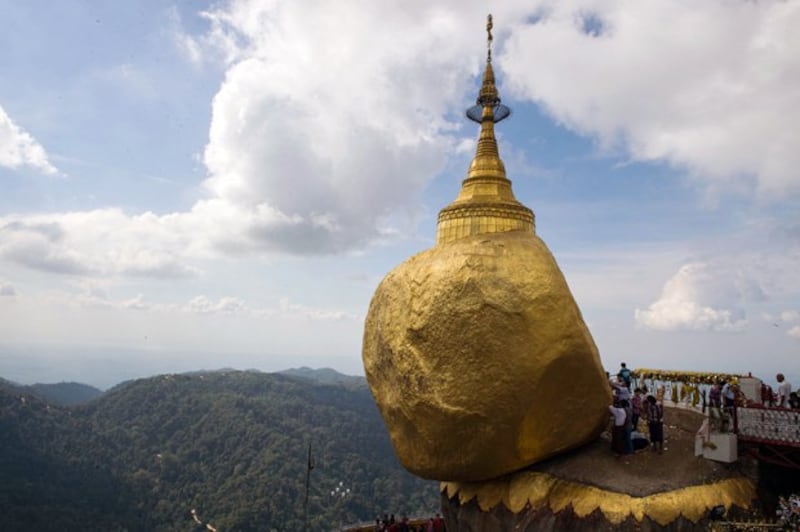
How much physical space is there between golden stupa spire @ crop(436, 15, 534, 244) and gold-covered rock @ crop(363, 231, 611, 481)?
1.46m

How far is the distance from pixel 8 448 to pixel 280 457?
1630 inches

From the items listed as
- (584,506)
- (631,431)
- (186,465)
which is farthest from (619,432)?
(186,465)

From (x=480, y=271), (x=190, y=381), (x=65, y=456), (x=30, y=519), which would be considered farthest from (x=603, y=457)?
(x=190, y=381)

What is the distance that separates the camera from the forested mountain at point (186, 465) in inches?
3120

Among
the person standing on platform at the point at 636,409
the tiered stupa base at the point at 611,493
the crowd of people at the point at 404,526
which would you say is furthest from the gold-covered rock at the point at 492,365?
the crowd of people at the point at 404,526

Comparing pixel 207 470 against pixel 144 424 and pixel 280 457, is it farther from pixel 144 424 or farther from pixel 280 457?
pixel 144 424

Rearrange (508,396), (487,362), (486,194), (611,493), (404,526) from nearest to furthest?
(611,493) → (508,396) → (487,362) → (486,194) → (404,526)

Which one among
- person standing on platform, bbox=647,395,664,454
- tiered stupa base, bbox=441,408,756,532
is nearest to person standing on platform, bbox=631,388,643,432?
tiered stupa base, bbox=441,408,756,532

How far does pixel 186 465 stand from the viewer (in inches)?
3967

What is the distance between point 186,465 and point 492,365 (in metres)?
103

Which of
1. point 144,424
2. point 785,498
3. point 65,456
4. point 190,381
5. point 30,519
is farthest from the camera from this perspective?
point 190,381

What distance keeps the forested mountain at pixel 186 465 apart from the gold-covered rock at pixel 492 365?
71.8 meters

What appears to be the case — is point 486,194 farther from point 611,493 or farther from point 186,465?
point 186,465

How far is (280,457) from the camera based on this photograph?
102m
